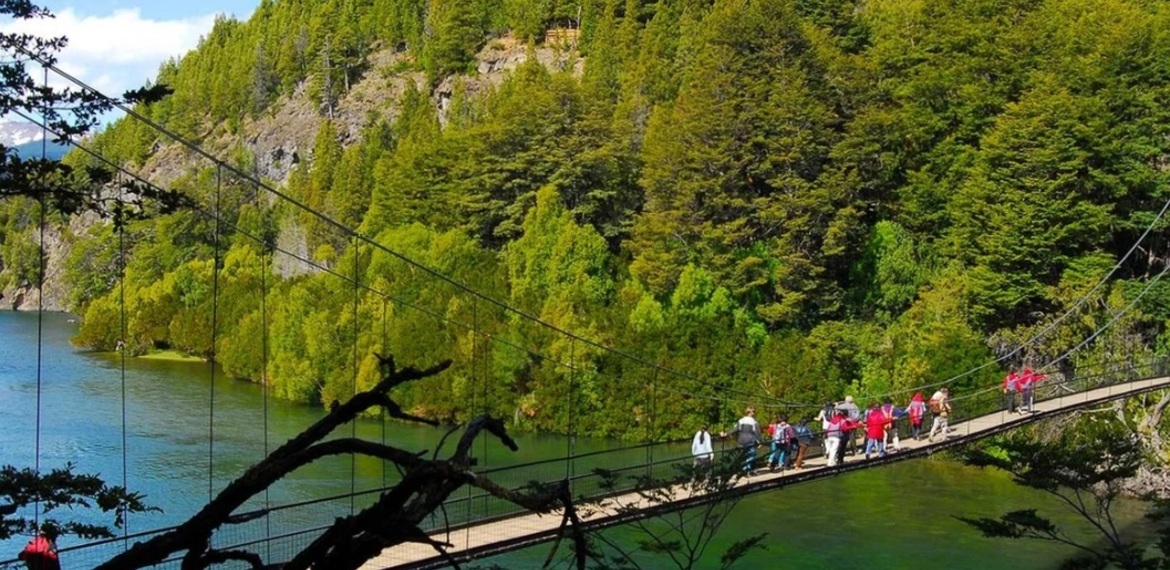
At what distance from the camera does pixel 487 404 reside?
843 inches

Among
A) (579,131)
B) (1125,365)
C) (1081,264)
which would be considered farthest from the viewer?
(579,131)

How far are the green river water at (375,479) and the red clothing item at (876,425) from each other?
176 cm

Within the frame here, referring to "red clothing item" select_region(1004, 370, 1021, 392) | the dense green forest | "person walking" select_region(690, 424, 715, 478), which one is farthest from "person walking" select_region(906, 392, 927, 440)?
the dense green forest

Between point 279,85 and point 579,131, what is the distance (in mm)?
41231

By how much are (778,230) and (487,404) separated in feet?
25.9

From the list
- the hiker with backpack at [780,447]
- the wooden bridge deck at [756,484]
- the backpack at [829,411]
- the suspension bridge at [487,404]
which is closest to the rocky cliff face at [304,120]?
the suspension bridge at [487,404]

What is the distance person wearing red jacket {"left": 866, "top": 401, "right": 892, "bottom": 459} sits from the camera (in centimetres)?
1292

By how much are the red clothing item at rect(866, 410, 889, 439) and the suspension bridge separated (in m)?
0.27

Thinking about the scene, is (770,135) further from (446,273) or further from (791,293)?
(446,273)

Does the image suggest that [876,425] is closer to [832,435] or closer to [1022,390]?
[832,435]

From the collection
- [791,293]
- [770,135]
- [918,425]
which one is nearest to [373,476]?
[918,425]

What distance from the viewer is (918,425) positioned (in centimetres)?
1452

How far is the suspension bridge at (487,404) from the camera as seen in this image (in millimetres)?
9109

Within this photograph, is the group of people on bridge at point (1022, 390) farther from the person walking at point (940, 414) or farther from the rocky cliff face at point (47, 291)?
the rocky cliff face at point (47, 291)
